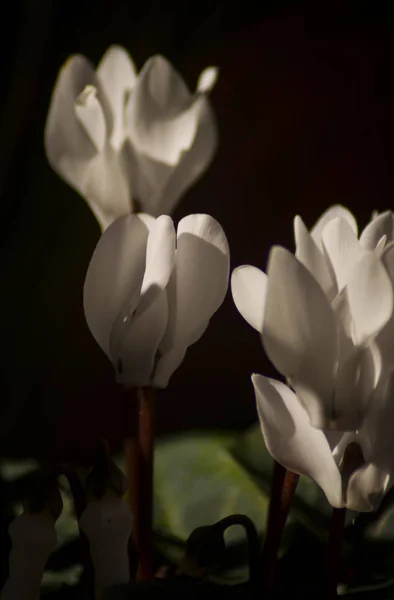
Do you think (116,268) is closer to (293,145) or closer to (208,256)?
(208,256)

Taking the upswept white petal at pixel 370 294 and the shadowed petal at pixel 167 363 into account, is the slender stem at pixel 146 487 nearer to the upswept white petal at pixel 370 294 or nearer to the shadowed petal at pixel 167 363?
the shadowed petal at pixel 167 363

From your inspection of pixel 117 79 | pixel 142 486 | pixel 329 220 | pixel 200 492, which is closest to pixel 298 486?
pixel 200 492

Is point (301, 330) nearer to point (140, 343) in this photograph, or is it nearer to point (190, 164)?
point (140, 343)

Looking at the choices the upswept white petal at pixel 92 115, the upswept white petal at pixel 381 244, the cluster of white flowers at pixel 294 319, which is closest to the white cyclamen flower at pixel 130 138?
the upswept white petal at pixel 92 115

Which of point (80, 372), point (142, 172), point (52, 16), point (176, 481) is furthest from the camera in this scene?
point (80, 372)

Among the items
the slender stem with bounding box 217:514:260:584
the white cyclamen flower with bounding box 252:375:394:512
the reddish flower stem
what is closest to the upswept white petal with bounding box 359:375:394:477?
the white cyclamen flower with bounding box 252:375:394:512

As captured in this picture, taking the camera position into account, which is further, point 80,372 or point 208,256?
point 80,372

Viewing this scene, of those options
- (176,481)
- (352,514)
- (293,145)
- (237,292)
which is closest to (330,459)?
(237,292)

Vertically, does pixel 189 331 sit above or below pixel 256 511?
above
